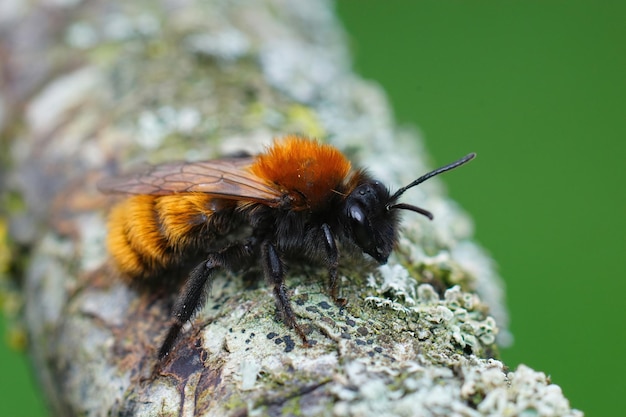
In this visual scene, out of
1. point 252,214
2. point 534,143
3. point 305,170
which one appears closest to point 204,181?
point 252,214

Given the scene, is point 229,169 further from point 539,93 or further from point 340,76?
point 539,93

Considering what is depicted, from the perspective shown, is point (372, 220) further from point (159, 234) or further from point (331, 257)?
point (159, 234)

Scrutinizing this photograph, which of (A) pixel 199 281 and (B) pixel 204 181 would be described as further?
(B) pixel 204 181

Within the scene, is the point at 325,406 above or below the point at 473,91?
below

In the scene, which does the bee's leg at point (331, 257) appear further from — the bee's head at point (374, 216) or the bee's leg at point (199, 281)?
the bee's leg at point (199, 281)

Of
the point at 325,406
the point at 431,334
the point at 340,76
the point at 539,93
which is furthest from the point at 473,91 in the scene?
the point at 325,406
